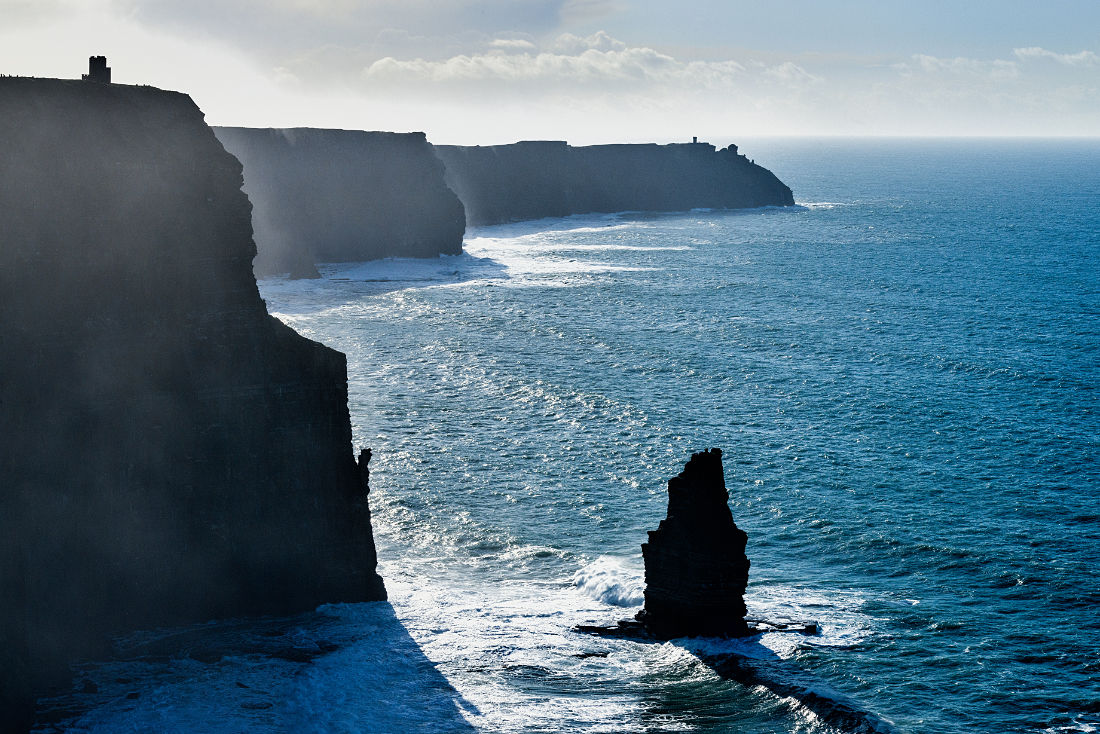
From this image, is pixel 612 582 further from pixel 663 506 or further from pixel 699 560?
pixel 663 506

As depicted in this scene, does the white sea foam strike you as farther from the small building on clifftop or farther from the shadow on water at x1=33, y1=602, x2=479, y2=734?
the small building on clifftop

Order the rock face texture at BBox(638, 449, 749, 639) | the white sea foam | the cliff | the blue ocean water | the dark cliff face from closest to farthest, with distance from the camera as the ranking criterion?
the cliff, the blue ocean water, the rock face texture at BBox(638, 449, 749, 639), the white sea foam, the dark cliff face

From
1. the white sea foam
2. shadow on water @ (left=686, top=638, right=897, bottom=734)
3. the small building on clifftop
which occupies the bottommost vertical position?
shadow on water @ (left=686, top=638, right=897, bottom=734)

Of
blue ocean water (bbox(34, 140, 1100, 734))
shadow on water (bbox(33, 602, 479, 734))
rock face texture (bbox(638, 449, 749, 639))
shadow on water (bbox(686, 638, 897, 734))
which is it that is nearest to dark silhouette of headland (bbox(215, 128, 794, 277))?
blue ocean water (bbox(34, 140, 1100, 734))

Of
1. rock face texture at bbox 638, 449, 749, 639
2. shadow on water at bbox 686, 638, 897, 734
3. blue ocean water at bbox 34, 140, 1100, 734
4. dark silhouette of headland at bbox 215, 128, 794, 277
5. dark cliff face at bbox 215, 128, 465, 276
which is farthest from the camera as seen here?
dark cliff face at bbox 215, 128, 465, 276

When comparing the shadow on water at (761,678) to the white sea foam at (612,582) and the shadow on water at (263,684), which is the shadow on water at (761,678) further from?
the shadow on water at (263,684)

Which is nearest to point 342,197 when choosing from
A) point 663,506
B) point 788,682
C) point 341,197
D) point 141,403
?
point 341,197

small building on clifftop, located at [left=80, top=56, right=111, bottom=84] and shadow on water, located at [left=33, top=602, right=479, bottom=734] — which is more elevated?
small building on clifftop, located at [left=80, top=56, right=111, bottom=84]
